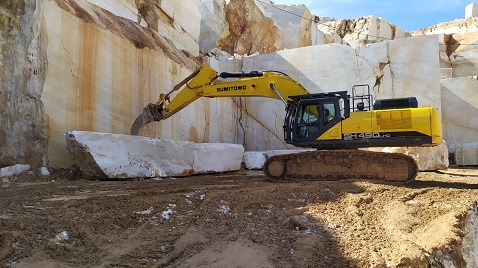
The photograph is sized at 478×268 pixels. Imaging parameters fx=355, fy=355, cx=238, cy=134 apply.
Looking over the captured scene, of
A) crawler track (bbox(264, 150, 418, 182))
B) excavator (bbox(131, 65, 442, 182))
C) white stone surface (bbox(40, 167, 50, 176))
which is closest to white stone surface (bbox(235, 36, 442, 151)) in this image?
excavator (bbox(131, 65, 442, 182))

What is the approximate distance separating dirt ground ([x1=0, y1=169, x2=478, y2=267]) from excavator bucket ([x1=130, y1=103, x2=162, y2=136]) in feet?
9.42

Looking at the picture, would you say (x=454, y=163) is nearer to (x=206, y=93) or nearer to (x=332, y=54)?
(x=332, y=54)

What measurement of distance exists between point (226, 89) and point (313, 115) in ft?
6.25

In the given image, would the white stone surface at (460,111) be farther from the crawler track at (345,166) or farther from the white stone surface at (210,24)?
the white stone surface at (210,24)

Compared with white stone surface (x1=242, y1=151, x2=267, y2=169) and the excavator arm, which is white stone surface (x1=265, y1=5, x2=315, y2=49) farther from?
the excavator arm

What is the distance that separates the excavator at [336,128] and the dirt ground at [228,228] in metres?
1.50

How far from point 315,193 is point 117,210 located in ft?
8.69

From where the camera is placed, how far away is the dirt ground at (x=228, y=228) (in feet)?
8.63

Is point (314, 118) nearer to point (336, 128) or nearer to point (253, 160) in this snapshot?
point (336, 128)

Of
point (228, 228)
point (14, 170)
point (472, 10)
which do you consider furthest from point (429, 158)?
point (472, 10)

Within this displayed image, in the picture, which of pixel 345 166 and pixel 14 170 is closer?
pixel 14 170

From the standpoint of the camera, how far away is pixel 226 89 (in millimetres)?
7555

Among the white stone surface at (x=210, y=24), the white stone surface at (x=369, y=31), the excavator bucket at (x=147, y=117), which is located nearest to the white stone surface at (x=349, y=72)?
the excavator bucket at (x=147, y=117)

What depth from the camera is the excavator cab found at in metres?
6.92
